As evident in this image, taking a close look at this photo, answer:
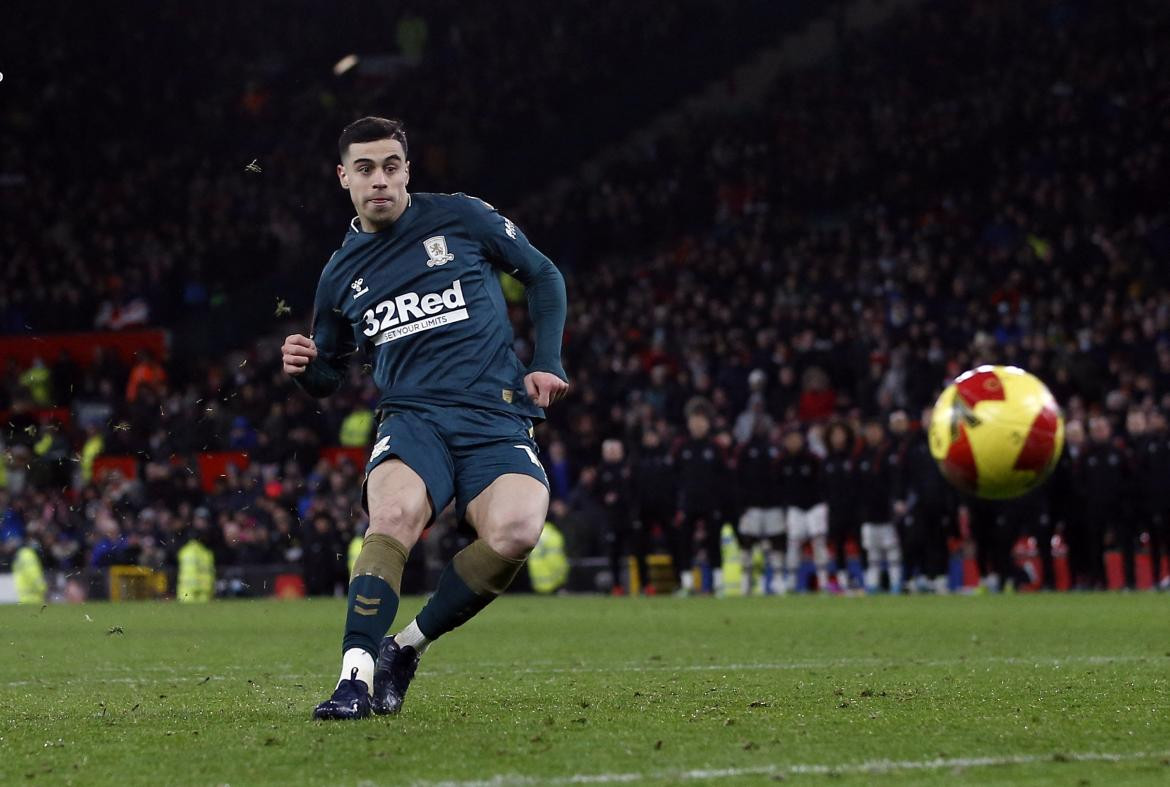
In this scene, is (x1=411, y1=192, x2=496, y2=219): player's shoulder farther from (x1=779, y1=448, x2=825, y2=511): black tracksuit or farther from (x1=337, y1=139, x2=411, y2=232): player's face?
(x1=779, y1=448, x2=825, y2=511): black tracksuit

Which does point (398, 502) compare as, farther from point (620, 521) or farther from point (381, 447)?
point (620, 521)

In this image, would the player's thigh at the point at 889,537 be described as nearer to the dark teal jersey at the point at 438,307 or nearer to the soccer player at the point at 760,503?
the soccer player at the point at 760,503

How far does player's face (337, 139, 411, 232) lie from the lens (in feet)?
18.9

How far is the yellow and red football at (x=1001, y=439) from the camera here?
8672 mm

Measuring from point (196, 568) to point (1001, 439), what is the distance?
1393 cm

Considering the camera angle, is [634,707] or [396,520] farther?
[634,707]

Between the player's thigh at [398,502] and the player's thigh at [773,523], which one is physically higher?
the player's thigh at [773,523]

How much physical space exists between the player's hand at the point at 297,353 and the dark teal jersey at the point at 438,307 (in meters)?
0.14

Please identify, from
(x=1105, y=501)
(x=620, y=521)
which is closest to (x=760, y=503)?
(x=620, y=521)

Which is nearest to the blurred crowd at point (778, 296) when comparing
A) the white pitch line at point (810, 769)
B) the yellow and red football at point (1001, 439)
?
the yellow and red football at point (1001, 439)

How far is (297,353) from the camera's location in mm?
5766

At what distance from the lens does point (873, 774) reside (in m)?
4.00

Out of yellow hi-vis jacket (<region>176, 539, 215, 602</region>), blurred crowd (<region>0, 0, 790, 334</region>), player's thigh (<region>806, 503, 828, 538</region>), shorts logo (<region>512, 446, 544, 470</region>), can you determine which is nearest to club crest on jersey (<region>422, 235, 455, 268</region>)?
shorts logo (<region>512, 446, 544, 470</region>)

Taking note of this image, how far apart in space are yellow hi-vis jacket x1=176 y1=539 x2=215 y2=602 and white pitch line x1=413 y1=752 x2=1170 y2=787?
1716 centimetres
